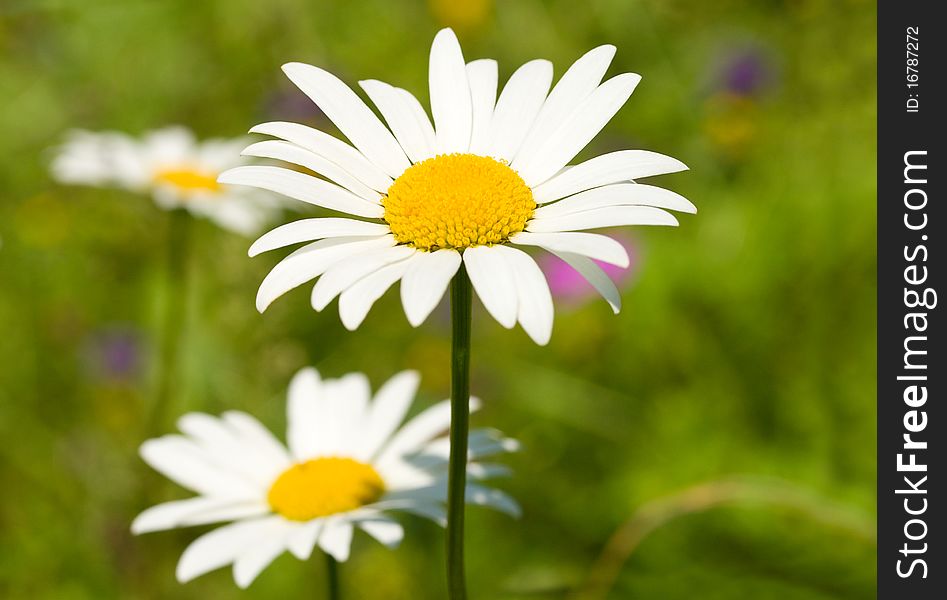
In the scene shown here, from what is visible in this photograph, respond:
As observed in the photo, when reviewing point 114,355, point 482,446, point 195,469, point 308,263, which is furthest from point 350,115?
point 114,355

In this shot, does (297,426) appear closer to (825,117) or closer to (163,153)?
(163,153)

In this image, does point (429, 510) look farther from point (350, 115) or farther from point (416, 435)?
point (350, 115)

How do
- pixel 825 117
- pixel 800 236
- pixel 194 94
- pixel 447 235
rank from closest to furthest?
pixel 447 235, pixel 800 236, pixel 825 117, pixel 194 94

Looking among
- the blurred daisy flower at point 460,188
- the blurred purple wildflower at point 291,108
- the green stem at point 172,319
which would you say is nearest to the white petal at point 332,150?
the blurred daisy flower at point 460,188

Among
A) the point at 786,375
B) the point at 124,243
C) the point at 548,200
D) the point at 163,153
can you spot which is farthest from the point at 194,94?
the point at 548,200

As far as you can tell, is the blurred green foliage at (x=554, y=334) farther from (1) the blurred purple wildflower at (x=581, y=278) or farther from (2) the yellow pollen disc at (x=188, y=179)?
(2) the yellow pollen disc at (x=188, y=179)

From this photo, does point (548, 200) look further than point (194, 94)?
No

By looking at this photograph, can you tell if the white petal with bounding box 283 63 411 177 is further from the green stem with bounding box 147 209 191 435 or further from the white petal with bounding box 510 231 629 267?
the green stem with bounding box 147 209 191 435

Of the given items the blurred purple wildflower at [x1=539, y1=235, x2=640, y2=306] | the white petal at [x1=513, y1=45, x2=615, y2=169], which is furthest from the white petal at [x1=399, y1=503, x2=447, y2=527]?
the blurred purple wildflower at [x1=539, y1=235, x2=640, y2=306]
